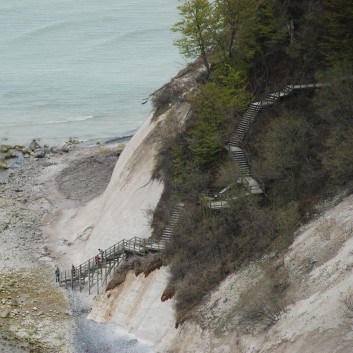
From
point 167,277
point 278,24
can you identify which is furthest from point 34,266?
point 278,24

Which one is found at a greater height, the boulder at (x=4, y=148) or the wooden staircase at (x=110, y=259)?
the boulder at (x=4, y=148)

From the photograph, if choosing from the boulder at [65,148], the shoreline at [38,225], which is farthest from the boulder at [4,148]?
the boulder at [65,148]

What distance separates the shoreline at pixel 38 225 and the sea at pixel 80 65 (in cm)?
960

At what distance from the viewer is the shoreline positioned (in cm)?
3959

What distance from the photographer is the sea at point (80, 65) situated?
85500 millimetres

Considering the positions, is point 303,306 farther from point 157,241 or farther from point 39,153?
point 39,153

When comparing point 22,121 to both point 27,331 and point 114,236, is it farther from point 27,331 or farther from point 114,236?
point 27,331

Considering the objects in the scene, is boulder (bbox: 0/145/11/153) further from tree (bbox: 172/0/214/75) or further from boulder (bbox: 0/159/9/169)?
tree (bbox: 172/0/214/75)

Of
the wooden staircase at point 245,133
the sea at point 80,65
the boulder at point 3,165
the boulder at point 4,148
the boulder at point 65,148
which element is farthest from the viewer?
the sea at point 80,65

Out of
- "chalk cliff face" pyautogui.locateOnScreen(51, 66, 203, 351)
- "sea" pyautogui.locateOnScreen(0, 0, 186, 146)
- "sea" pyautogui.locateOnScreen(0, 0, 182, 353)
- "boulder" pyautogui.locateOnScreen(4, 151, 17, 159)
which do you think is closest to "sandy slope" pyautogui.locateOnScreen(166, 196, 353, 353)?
"chalk cliff face" pyautogui.locateOnScreen(51, 66, 203, 351)

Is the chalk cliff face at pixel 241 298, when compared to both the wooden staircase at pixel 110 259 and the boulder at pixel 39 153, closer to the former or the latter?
the wooden staircase at pixel 110 259

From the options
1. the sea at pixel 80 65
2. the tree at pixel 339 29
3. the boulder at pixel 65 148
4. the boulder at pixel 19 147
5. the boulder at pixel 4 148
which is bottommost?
the boulder at pixel 65 148

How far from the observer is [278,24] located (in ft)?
153

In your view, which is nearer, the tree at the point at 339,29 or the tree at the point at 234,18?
the tree at the point at 339,29
